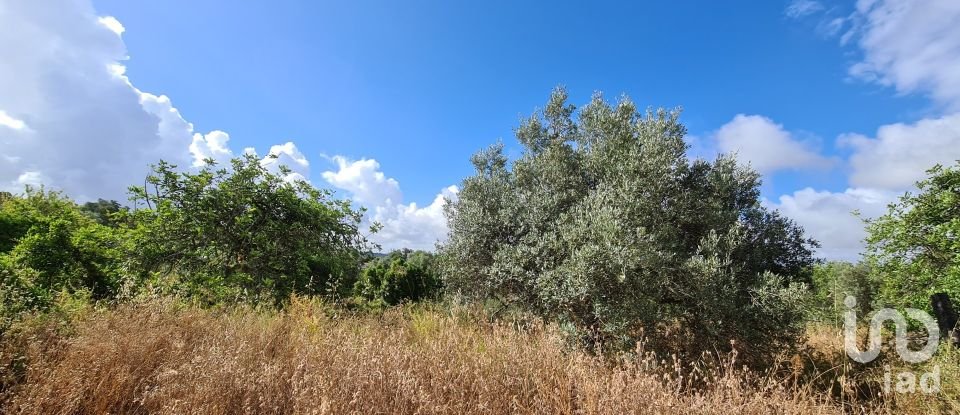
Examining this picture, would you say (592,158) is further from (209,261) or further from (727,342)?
(209,261)

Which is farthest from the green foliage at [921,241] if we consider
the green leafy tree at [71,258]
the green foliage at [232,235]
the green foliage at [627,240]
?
the green leafy tree at [71,258]

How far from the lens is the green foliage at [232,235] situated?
8820 mm

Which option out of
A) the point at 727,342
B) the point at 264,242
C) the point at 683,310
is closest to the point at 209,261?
the point at 264,242

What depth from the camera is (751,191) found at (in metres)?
8.52

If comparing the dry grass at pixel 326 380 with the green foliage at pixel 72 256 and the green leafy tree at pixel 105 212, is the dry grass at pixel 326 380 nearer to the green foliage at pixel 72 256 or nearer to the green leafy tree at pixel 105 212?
the green foliage at pixel 72 256

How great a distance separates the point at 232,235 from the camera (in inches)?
372

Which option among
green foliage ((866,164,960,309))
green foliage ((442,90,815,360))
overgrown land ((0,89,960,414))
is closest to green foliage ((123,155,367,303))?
overgrown land ((0,89,960,414))

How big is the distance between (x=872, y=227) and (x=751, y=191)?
9933 mm

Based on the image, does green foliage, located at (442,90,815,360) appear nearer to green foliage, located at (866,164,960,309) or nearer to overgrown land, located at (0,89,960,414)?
overgrown land, located at (0,89,960,414)

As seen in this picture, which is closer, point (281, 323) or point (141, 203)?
point (281, 323)

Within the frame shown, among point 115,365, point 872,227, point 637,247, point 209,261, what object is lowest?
point 115,365

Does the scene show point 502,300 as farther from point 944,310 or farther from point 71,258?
Answer: point 944,310
